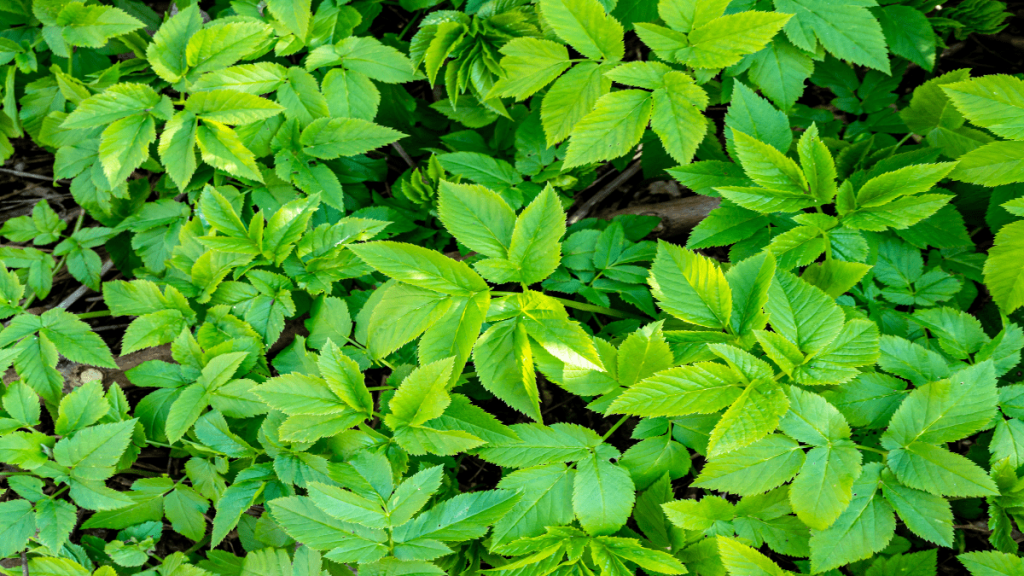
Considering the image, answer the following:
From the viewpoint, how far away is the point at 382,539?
5.40 feet

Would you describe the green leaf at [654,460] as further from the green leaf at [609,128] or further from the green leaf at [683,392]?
the green leaf at [609,128]

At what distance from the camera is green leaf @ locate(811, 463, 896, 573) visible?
149 cm

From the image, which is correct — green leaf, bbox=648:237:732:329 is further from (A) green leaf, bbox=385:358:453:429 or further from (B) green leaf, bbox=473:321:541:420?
(A) green leaf, bbox=385:358:453:429

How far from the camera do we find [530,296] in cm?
167

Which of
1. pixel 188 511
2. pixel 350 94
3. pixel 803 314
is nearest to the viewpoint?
pixel 803 314

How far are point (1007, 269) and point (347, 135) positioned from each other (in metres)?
2.33

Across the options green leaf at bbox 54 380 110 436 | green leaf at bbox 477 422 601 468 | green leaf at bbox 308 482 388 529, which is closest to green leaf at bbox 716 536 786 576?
green leaf at bbox 477 422 601 468

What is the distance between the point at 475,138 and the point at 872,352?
67.8 inches

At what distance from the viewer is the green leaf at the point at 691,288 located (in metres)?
1.56

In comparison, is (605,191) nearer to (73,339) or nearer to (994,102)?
(994,102)

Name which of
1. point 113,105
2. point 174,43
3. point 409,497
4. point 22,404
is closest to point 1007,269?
point 409,497

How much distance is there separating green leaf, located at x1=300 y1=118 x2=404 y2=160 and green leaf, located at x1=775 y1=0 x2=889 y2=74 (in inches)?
61.1

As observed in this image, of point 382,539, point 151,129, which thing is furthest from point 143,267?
point 382,539

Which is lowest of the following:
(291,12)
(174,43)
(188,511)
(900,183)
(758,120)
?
(188,511)
